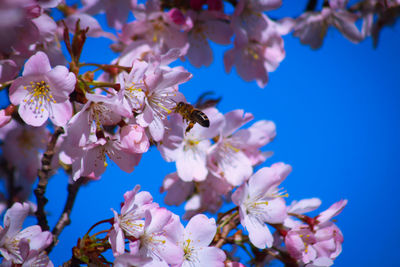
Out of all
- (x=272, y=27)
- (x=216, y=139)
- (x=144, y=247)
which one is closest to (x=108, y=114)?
(x=144, y=247)

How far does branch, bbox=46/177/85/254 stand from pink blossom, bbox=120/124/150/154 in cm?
30

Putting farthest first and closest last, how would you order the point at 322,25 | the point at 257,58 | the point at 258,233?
1. the point at 322,25
2. the point at 257,58
3. the point at 258,233

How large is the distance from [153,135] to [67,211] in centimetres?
39

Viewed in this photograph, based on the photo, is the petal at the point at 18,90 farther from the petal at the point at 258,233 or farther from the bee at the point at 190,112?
the petal at the point at 258,233

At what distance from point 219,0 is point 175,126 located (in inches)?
19.8

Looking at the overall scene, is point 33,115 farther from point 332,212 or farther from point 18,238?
point 332,212

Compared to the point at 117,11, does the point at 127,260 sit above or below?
below

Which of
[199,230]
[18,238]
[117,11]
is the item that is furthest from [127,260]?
[117,11]

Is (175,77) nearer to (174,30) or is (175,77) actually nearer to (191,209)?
(174,30)

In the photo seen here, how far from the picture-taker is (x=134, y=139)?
0.77 meters

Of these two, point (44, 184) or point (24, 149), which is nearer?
point (44, 184)

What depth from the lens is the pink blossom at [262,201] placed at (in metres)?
0.95

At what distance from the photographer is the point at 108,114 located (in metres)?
0.79

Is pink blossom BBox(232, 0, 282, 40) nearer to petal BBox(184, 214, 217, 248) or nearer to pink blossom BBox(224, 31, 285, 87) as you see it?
pink blossom BBox(224, 31, 285, 87)
